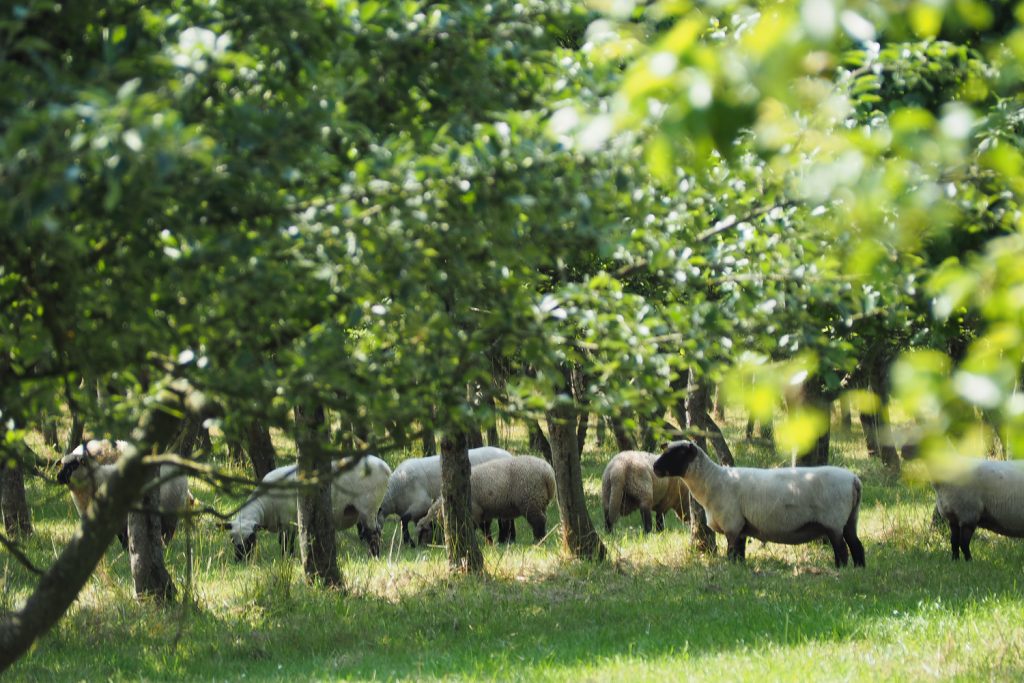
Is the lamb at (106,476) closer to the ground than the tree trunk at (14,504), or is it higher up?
higher up

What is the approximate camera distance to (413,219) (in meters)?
4.46

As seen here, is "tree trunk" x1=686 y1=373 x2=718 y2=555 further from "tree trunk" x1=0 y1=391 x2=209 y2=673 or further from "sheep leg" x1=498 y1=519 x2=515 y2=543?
"tree trunk" x1=0 y1=391 x2=209 y2=673

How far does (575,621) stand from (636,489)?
28.4 feet

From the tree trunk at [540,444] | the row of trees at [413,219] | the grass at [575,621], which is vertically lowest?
the tree trunk at [540,444]

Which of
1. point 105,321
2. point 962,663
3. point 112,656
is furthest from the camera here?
point 112,656

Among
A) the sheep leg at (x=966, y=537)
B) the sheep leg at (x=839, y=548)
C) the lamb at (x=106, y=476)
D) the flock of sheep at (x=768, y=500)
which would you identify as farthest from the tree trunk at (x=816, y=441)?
the lamb at (x=106, y=476)

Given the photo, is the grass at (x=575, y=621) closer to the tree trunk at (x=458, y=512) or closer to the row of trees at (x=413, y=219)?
the tree trunk at (x=458, y=512)

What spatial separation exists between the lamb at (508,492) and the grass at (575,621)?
272 cm

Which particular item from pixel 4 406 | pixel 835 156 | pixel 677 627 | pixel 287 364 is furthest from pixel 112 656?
pixel 835 156

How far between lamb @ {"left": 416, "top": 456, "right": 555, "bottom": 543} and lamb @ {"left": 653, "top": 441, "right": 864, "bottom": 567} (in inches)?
180

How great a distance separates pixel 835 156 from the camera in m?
4.83

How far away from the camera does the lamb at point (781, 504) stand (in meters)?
15.3

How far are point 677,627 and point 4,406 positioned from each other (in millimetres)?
7555

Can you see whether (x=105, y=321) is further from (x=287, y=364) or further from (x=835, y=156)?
(x=835, y=156)
